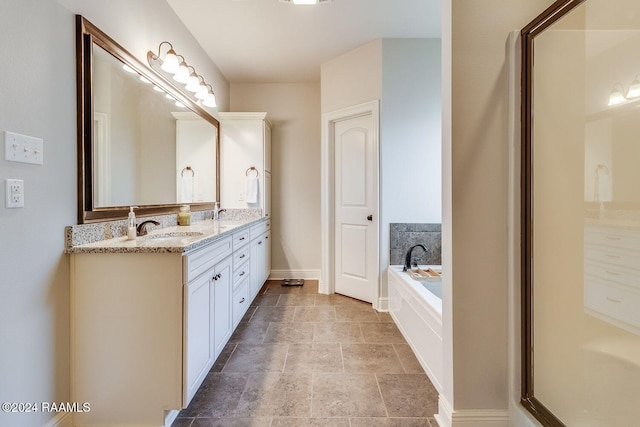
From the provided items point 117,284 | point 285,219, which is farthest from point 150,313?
point 285,219

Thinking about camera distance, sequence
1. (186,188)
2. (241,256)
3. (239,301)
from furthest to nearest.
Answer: (186,188), (241,256), (239,301)

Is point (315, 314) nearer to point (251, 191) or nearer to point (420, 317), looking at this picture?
point (420, 317)

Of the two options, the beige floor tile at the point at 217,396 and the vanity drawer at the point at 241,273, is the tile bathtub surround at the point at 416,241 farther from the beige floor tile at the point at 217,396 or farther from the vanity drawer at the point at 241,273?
the beige floor tile at the point at 217,396

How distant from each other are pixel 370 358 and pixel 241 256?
4.34 feet

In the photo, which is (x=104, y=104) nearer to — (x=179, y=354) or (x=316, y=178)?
(x=179, y=354)

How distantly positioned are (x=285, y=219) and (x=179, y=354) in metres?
2.73

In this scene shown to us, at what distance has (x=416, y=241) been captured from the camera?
2.86 meters

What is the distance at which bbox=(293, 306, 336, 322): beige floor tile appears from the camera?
2.64 metres

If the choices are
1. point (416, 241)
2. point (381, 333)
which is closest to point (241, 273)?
point (381, 333)

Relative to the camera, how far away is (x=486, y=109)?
1323 mm

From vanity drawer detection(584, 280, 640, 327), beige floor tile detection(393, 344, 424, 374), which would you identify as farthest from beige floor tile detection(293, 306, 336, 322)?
vanity drawer detection(584, 280, 640, 327)

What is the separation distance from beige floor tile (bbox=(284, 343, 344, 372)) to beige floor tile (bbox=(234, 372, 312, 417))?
0.08 meters

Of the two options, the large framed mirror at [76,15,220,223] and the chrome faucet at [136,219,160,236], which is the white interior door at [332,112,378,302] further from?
the chrome faucet at [136,219,160,236]

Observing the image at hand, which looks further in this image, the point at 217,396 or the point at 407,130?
the point at 407,130
